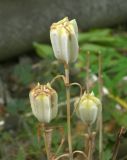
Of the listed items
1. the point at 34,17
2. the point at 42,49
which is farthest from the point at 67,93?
the point at 34,17

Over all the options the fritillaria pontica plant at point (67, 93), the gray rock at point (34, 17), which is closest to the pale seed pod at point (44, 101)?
the fritillaria pontica plant at point (67, 93)

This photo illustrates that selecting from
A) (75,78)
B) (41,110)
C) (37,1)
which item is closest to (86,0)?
(37,1)

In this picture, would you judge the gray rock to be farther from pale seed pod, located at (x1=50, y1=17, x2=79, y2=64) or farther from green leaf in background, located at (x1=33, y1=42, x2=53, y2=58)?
pale seed pod, located at (x1=50, y1=17, x2=79, y2=64)

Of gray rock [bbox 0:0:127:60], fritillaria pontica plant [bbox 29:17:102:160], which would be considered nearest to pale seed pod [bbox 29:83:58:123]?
fritillaria pontica plant [bbox 29:17:102:160]

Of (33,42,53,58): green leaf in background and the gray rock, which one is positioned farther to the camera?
the gray rock

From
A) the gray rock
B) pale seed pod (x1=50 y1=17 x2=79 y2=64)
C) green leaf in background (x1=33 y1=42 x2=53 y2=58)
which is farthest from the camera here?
the gray rock

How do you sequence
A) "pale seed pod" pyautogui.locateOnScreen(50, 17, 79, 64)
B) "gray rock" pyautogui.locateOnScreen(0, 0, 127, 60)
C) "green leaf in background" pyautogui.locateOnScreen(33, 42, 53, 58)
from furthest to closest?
"gray rock" pyautogui.locateOnScreen(0, 0, 127, 60)
"green leaf in background" pyautogui.locateOnScreen(33, 42, 53, 58)
"pale seed pod" pyautogui.locateOnScreen(50, 17, 79, 64)
